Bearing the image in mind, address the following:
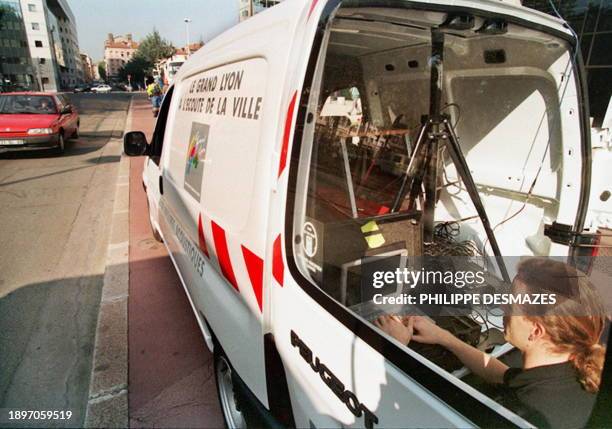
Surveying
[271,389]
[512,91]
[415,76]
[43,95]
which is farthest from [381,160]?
[43,95]

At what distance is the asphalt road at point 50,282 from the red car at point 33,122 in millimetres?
940

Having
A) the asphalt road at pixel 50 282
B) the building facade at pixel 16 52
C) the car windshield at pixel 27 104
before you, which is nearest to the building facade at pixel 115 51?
the building facade at pixel 16 52

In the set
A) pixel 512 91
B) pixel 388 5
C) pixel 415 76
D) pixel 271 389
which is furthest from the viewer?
pixel 415 76

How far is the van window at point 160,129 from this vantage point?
3067 mm

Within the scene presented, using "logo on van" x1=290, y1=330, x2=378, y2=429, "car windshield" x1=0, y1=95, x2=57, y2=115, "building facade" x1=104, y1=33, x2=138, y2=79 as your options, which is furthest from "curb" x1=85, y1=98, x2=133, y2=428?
"building facade" x1=104, y1=33, x2=138, y2=79

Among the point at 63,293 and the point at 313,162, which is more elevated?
the point at 313,162

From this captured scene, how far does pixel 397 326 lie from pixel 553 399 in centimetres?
52

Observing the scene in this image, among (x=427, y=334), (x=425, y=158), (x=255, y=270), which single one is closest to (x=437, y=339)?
(x=427, y=334)

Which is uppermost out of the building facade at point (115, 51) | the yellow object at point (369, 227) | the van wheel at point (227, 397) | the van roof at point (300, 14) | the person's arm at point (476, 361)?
the building facade at point (115, 51)

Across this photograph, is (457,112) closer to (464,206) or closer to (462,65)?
(462,65)

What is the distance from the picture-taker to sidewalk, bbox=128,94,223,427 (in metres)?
2.15

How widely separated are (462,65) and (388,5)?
1552 mm

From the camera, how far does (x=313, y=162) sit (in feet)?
4.78

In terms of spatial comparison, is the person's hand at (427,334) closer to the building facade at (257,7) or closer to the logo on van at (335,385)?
the logo on van at (335,385)
